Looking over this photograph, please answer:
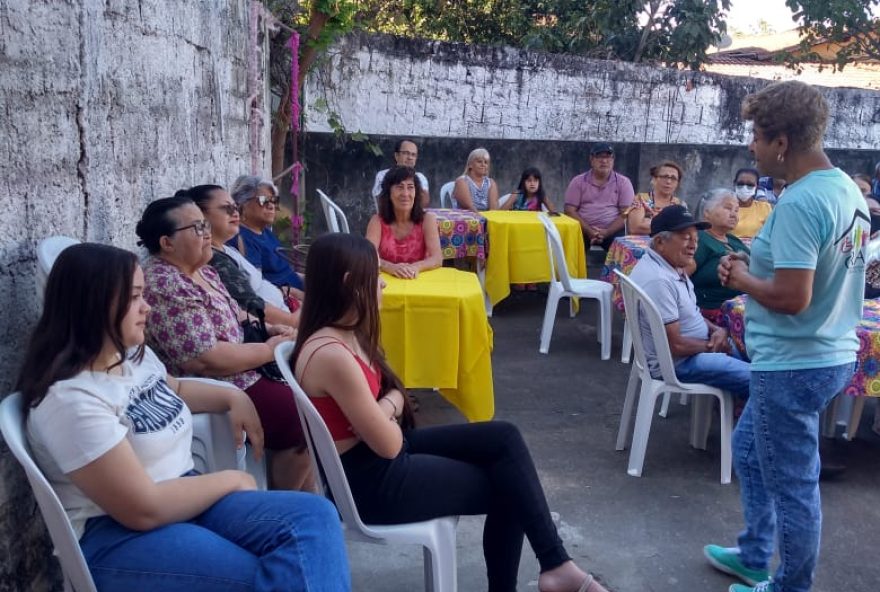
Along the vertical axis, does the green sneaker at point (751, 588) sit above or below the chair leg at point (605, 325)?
below

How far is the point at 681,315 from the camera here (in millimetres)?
3539

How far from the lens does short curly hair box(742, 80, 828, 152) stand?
217cm

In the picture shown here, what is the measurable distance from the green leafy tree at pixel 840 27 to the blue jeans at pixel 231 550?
11793 mm

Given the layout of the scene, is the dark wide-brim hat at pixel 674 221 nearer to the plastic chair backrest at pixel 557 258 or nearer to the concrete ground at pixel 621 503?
the concrete ground at pixel 621 503

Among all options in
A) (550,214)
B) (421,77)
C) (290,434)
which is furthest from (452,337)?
(421,77)

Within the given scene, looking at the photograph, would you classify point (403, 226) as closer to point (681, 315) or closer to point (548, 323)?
point (548, 323)

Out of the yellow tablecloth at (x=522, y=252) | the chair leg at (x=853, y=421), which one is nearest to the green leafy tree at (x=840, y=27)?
the yellow tablecloth at (x=522, y=252)

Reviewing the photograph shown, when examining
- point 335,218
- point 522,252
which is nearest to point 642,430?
point 522,252

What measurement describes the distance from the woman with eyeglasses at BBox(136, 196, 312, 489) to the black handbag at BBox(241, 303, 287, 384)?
0.03 meters

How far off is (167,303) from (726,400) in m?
2.35

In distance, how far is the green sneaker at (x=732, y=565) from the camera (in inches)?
106

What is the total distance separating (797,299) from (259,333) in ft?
6.18

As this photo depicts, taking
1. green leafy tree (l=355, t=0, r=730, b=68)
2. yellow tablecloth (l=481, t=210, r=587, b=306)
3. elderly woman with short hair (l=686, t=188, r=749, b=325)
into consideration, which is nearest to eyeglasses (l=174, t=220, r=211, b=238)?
elderly woman with short hair (l=686, t=188, r=749, b=325)

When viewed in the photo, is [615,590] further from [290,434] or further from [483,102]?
[483,102]
